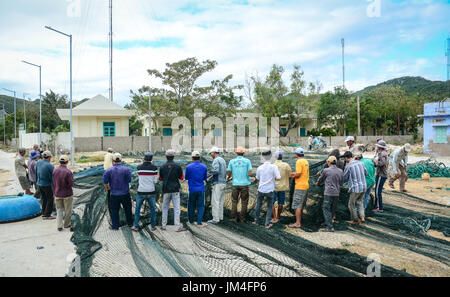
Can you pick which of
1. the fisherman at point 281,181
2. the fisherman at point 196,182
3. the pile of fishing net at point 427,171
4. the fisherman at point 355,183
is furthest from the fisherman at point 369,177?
the pile of fishing net at point 427,171

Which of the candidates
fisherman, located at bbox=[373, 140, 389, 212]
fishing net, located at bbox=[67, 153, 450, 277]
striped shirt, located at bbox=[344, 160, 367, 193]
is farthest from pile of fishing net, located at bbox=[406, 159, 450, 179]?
striped shirt, located at bbox=[344, 160, 367, 193]

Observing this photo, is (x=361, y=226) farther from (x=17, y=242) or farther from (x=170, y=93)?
(x=170, y=93)

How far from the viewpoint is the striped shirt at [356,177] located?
22.0 ft

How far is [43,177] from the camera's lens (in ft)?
23.9

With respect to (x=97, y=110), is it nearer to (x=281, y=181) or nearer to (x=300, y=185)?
(x=281, y=181)

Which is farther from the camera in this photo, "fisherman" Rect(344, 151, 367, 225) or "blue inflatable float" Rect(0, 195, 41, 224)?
"blue inflatable float" Rect(0, 195, 41, 224)

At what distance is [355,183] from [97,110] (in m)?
28.6

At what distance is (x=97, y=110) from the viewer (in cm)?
3064

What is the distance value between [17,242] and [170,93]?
80.1 feet

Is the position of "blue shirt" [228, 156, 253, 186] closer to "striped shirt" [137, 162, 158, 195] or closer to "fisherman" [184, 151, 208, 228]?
"fisherman" [184, 151, 208, 228]

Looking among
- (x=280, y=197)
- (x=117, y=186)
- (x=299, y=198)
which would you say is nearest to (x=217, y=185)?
(x=280, y=197)

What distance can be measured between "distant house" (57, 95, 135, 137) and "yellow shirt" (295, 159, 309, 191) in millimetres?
27475

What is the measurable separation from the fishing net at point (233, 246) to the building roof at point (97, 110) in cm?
2465

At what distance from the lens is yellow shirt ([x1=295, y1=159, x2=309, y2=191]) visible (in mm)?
6621
